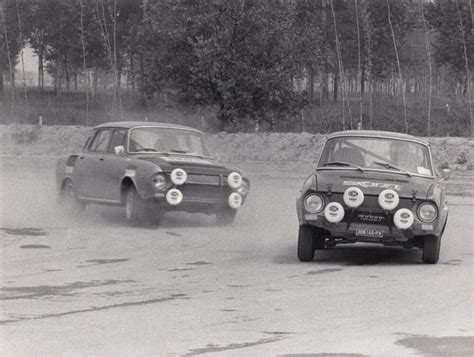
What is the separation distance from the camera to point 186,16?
38.1 metres

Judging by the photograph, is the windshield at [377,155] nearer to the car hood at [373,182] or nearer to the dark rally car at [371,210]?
the dark rally car at [371,210]

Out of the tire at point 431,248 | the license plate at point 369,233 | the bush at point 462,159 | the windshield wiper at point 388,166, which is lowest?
the tire at point 431,248

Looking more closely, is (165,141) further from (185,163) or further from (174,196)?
(174,196)

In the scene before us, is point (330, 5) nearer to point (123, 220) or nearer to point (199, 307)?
point (123, 220)

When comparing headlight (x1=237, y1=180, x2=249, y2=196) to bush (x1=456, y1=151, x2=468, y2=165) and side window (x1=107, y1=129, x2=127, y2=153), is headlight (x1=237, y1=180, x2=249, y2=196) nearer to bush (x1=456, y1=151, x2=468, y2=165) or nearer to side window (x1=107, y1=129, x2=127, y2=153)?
side window (x1=107, y1=129, x2=127, y2=153)

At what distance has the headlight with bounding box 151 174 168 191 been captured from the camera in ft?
48.6

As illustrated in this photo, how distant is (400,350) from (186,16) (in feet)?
106

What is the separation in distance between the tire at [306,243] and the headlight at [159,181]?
11.5 ft

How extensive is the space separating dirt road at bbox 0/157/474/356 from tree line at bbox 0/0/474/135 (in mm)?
21213

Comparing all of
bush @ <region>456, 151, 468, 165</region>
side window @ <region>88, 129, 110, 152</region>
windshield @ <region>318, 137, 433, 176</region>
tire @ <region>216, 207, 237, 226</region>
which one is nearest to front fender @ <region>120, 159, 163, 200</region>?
tire @ <region>216, 207, 237, 226</region>

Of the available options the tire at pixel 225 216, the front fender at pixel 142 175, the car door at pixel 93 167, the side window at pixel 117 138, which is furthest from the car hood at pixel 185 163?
the car door at pixel 93 167

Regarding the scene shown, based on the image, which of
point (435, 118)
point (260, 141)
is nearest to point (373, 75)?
point (435, 118)

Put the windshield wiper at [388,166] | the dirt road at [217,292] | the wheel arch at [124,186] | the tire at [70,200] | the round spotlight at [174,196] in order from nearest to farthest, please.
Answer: the dirt road at [217,292], the windshield wiper at [388,166], the round spotlight at [174,196], the wheel arch at [124,186], the tire at [70,200]

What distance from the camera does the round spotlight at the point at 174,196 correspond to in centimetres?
1479
